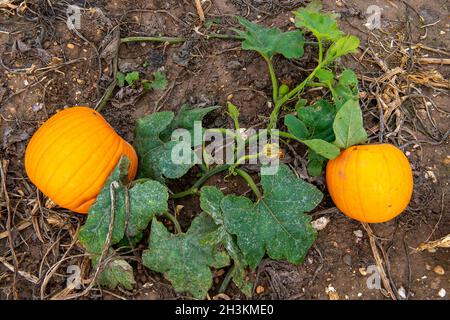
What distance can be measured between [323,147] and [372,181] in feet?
0.87

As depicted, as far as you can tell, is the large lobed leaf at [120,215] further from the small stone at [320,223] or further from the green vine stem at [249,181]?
the small stone at [320,223]

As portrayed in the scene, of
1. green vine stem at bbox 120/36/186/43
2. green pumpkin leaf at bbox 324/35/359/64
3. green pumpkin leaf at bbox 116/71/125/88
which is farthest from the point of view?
green vine stem at bbox 120/36/186/43

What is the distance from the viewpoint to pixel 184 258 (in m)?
2.39

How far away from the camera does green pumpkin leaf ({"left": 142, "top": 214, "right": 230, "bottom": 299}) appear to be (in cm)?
236

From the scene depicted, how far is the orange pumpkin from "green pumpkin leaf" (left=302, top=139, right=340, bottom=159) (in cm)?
89

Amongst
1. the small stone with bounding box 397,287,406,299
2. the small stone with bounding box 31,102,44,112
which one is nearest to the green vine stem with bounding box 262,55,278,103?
the small stone with bounding box 397,287,406,299

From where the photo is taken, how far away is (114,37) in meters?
3.10

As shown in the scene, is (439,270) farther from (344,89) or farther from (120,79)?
(120,79)

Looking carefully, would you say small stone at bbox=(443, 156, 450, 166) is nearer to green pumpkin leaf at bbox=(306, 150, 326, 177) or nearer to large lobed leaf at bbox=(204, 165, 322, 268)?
green pumpkin leaf at bbox=(306, 150, 326, 177)

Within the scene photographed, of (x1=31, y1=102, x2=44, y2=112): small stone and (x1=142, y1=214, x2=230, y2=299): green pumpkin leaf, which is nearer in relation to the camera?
(x1=142, y1=214, x2=230, y2=299): green pumpkin leaf

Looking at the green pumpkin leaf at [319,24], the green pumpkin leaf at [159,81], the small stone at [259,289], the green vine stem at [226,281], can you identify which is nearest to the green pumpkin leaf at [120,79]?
the green pumpkin leaf at [159,81]

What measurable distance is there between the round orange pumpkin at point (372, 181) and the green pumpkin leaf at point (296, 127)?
0.77 feet

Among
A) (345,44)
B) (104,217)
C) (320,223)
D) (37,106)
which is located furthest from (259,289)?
(37,106)

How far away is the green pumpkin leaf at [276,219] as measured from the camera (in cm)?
240
